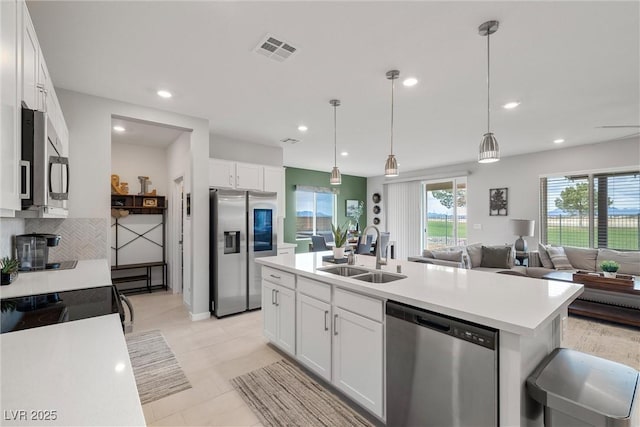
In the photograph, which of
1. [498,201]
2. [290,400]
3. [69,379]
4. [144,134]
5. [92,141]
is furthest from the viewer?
[498,201]

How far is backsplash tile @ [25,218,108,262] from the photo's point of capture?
2784mm

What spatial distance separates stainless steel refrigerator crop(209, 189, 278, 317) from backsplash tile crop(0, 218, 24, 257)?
6.03 feet

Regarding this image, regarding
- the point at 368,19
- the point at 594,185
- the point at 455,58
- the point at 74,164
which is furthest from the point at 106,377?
the point at 594,185

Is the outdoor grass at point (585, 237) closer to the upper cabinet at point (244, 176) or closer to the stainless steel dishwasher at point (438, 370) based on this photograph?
the upper cabinet at point (244, 176)

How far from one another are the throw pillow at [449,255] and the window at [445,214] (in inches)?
100

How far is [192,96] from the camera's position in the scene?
310cm

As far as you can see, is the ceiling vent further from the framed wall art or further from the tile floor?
the framed wall art

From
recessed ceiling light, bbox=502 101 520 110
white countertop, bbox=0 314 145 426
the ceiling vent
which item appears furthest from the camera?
recessed ceiling light, bbox=502 101 520 110

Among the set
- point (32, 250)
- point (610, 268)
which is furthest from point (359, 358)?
point (610, 268)

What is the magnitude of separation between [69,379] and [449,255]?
4633 millimetres

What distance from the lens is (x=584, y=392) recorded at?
1266 mm

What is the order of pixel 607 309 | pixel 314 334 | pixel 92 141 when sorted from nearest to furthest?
pixel 314 334 → pixel 92 141 → pixel 607 309

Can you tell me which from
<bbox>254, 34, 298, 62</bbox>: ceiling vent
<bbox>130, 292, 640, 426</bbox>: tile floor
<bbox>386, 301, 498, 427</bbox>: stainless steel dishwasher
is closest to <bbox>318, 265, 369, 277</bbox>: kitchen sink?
<bbox>386, 301, 498, 427</bbox>: stainless steel dishwasher

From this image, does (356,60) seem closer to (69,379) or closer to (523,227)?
(69,379)
